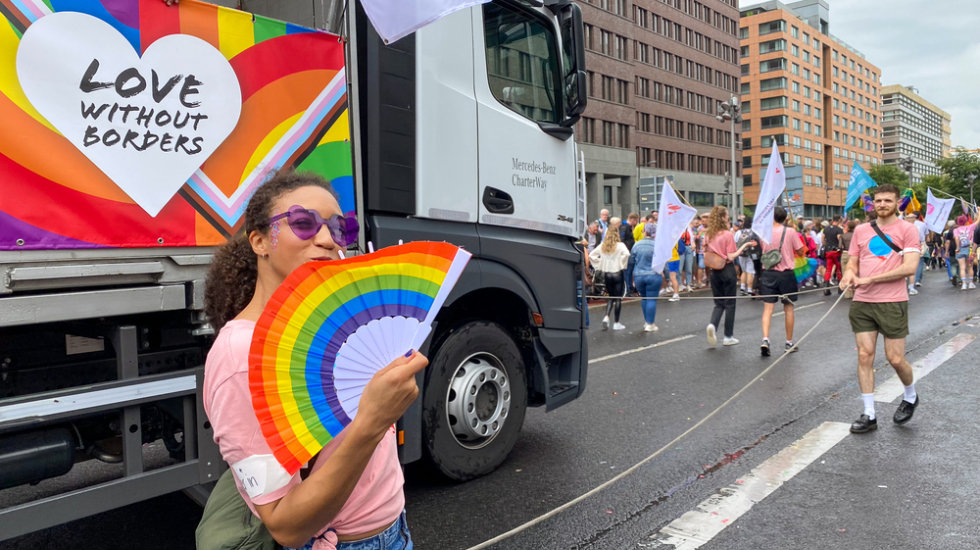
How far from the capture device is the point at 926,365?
27.0ft

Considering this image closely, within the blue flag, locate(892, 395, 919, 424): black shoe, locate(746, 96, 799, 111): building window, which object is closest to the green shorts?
locate(892, 395, 919, 424): black shoe

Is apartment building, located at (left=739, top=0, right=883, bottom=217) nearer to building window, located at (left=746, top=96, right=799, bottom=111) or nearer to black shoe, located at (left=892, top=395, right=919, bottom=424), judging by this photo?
building window, located at (left=746, top=96, right=799, bottom=111)

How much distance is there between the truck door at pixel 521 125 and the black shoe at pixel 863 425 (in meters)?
2.62

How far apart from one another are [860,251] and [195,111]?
5.10 m

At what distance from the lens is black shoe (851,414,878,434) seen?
551 cm

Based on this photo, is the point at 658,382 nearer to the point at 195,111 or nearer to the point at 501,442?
the point at 501,442

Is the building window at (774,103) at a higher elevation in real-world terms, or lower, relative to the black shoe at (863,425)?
higher

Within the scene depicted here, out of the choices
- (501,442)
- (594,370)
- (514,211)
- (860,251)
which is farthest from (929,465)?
(594,370)

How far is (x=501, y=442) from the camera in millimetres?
4625

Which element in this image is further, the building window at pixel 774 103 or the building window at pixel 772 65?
the building window at pixel 774 103

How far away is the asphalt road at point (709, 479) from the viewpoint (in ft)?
12.4

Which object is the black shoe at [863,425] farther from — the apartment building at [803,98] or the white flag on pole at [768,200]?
the apartment building at [803,98]

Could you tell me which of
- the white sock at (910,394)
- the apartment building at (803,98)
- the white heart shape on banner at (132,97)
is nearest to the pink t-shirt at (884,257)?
the white sock at (910,394)

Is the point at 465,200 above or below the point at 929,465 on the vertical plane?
above
